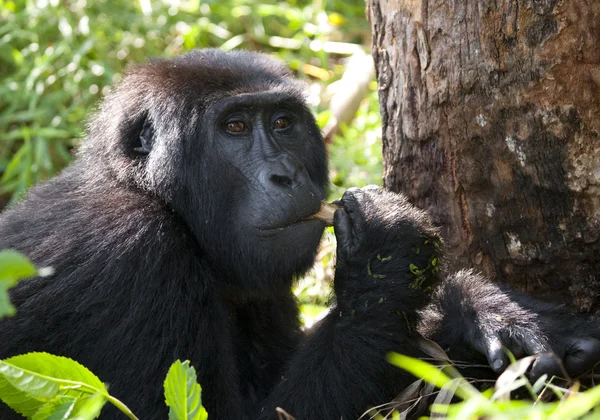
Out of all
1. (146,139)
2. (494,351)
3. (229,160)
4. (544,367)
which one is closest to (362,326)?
(494,351)

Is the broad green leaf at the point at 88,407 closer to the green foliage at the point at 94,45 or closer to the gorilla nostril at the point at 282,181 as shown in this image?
the gorilla nostril at the point at 282,181

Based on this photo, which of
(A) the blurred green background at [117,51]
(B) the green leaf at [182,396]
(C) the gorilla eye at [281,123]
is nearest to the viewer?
(B) the green leaf at [182,396]

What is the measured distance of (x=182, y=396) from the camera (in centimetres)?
265

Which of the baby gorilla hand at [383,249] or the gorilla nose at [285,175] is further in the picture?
the gorilla nose at [285,175]

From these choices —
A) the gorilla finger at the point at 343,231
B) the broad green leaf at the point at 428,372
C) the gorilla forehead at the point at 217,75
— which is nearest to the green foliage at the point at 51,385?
the broad green leaf at the point at 428,372

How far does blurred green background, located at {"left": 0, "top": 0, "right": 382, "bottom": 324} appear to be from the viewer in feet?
24.8

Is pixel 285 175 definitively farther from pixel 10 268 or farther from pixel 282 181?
pixel 10 268

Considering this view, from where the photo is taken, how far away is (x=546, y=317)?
3600 millimetres

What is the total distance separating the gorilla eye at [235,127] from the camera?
159 inches

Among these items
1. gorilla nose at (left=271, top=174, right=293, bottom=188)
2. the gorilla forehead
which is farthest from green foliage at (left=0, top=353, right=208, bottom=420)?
the gorilla forehead

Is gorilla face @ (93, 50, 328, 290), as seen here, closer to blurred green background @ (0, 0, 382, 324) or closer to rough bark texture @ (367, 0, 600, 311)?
rough bark texture @ (367, 0, 600, 311)

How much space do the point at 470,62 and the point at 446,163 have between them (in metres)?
0.54

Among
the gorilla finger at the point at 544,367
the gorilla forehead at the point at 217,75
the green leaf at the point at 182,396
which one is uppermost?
the gorilla forehead at the point at 217,75

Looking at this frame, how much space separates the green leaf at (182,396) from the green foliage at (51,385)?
0.63ft
